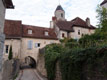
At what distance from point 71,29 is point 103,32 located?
9783mm

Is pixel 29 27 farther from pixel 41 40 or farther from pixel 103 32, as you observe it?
pixel 103 32

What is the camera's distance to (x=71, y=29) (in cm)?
2503

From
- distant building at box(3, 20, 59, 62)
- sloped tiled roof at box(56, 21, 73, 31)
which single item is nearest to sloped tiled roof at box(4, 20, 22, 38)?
distant building at box(3, 20, 59, 62)

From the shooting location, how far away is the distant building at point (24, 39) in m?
19.6

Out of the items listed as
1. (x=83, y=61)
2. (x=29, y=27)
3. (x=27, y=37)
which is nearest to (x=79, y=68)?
(x=83, y=61)

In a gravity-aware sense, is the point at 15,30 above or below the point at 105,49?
above

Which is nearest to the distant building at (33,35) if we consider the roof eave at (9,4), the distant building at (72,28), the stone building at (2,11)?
the distant building at (72,28)

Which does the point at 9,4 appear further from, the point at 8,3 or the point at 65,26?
the point at 65,26

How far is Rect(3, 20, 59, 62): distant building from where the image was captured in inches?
771

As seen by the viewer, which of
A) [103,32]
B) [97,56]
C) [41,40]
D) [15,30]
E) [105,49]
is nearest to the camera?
[105,49]

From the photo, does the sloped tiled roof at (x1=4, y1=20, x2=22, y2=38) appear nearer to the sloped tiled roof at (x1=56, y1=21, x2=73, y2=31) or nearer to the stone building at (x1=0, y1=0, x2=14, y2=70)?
the sloped tiled roof at (x1=56, y1=21, x2=73, y2=31)

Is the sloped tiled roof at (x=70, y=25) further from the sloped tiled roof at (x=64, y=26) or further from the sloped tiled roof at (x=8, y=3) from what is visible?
the sloped tiled roof at (x=8, y=3)

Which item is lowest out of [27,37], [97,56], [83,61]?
[83,61]

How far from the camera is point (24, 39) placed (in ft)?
69.8
